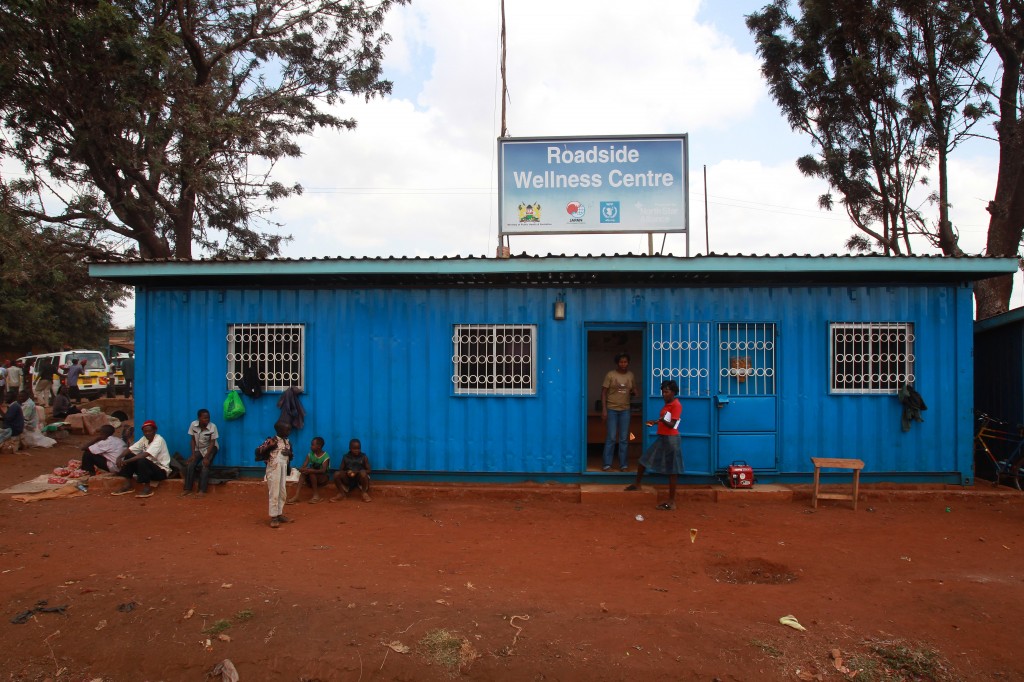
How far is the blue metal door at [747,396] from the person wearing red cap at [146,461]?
692 centimetres

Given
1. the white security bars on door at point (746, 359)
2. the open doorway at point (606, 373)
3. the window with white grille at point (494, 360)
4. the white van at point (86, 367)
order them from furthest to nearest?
the white van at point (86, 367) < the open doorway at point (606, 373) < the window with white grille at point (494, 360) < the white security bars on door at point (746, 359)

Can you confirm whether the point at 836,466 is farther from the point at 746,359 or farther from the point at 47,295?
the point at 47,295

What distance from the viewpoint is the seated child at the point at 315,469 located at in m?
7.73

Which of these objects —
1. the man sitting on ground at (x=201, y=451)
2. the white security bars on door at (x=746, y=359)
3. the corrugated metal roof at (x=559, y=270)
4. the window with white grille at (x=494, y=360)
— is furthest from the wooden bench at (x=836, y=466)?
the man sitting on ground at (x=201, y=451)

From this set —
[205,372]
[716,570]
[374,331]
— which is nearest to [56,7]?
[205,372]

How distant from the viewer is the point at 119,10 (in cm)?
1127

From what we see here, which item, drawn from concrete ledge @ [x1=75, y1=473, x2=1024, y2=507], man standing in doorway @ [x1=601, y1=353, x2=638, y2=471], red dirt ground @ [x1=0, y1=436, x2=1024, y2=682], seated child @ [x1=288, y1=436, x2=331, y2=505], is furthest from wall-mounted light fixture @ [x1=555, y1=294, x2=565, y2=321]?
seated child @ [x1=288, y1=436, x2=331, y2=505]

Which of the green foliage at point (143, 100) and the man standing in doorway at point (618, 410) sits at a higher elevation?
the green foliage at point (143, 100)

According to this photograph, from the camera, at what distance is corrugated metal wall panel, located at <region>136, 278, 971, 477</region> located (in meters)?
8.06

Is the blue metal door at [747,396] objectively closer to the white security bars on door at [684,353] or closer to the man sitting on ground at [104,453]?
the white security bars on door at [684,353]

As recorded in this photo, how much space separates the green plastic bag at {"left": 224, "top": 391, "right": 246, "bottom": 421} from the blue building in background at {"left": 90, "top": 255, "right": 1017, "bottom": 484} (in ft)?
0.51

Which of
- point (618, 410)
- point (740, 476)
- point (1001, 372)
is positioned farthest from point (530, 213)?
point (1001, 372)

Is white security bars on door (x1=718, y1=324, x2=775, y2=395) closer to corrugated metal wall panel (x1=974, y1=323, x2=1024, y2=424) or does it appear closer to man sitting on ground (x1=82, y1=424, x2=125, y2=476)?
corrugated metal wall panel (x1=974, y1=323, x2=1024, y2=424)

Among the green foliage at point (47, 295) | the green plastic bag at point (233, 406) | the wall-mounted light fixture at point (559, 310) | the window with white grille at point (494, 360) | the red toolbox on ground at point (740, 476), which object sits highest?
the green foliage at point (47, 295)
